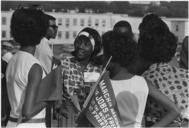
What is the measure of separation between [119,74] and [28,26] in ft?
1.92

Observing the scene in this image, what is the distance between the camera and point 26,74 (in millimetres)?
2035

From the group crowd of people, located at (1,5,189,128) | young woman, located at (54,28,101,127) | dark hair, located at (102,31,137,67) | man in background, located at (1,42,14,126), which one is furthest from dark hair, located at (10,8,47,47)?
man in background, located at (1,42,14,126)

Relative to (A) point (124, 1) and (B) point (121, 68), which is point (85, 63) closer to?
(B) point (121, 68)

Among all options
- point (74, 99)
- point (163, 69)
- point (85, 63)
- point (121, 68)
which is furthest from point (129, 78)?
point (85, 63)

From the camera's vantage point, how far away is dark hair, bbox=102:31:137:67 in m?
2.17

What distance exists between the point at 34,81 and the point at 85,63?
89 centimetres

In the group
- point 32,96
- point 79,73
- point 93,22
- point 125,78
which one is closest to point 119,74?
point 125,78

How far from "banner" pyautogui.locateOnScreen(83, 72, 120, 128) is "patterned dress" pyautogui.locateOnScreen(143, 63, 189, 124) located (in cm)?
28

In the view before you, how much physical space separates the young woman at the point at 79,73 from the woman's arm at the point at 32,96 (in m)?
0.40

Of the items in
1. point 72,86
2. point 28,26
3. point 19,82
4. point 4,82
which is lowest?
point 4,82

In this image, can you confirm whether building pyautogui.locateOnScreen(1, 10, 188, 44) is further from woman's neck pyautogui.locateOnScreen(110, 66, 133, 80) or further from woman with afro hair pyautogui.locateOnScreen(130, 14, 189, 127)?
woman's neck pyautogui.locateOnScreen(110, 66, 133, 80)

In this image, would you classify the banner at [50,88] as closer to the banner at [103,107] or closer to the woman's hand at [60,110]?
the banner at [103,107]

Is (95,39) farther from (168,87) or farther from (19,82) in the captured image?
(19,82)

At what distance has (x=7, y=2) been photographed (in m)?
3.54
